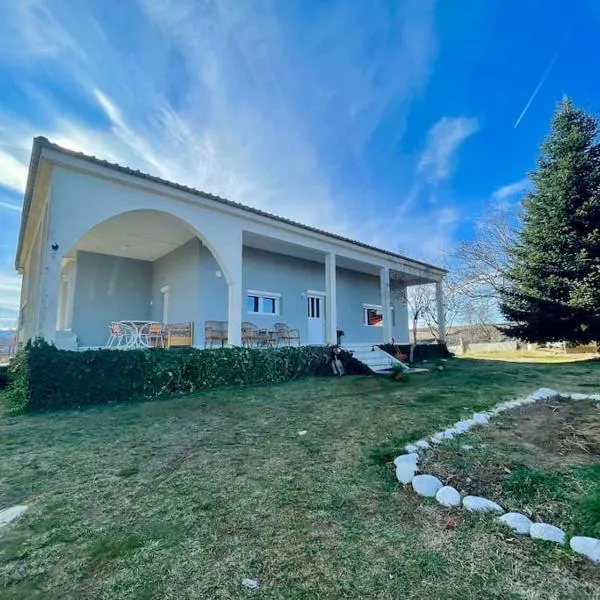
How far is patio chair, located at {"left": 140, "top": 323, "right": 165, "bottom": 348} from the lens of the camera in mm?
10805

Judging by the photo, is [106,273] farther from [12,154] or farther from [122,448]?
[122,448]

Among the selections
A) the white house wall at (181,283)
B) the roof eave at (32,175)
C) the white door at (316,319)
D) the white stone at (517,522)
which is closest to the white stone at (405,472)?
the white stone at (517,522)

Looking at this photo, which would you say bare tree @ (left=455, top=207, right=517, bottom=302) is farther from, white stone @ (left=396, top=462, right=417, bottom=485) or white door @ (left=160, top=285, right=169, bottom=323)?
white stone @ (left=396, top=462, right=417, bottom=485)

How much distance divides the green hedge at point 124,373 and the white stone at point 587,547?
7.33 metres

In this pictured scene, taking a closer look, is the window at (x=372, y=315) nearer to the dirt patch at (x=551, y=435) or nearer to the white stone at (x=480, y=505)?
the dirt patch at (x=551, y=435)

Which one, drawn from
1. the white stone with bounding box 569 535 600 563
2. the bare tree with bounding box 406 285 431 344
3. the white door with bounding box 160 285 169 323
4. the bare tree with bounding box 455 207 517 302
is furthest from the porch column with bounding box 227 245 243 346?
the bare tree with bounding box 455 207 517 302

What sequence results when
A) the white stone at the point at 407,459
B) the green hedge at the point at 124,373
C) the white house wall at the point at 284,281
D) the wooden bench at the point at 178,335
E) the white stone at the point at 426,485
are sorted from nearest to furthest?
the white stone at the point at 426,485, the white stone at the point at 407,459, the green hedge at the point at 124,373, the wooden bench at the point at 178,335, the white house wall at the point at 284,281

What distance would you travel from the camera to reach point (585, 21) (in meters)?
9.06

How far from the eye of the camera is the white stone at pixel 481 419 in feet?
16.6

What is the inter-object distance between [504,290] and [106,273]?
655 inches

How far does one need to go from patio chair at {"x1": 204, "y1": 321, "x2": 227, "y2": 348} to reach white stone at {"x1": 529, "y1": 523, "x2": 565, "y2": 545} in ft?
32.5

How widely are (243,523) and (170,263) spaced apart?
1265 cm

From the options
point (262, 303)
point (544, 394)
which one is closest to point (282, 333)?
point (262, 303)

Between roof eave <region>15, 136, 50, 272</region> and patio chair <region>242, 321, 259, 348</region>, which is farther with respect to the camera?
patio chair <region>242, 321, 259, 348</region>
